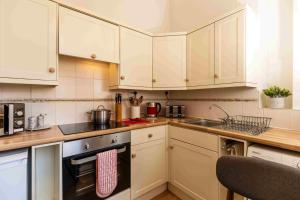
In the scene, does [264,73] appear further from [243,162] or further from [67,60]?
[67,60]

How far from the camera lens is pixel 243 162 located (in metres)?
0.72

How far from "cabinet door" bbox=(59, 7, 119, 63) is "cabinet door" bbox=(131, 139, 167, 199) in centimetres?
100

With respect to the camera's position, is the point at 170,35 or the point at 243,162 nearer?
the point at 243,162

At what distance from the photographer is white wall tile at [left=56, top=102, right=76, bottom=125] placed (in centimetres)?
172

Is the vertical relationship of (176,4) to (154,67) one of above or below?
above

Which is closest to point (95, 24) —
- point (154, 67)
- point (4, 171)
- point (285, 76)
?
point (154, 67)

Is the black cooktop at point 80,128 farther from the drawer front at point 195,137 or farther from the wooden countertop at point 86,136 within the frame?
the drawer front at point 195,137

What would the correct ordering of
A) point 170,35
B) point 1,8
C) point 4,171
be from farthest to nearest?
1. point 170,35
2. point 1,8
3. point 4,171

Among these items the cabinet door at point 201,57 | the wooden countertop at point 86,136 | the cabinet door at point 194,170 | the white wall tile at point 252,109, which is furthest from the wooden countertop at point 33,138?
the white wall tile at point 252,109

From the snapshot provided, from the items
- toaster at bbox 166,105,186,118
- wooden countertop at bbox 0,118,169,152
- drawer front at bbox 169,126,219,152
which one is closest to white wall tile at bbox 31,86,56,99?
wooden countertop at bbox 0,118,169,152

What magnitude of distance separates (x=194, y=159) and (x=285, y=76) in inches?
48.5

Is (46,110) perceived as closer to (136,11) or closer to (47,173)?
(47,173)

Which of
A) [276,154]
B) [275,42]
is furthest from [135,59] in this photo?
[276,154]

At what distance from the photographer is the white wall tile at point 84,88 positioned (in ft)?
6.08
